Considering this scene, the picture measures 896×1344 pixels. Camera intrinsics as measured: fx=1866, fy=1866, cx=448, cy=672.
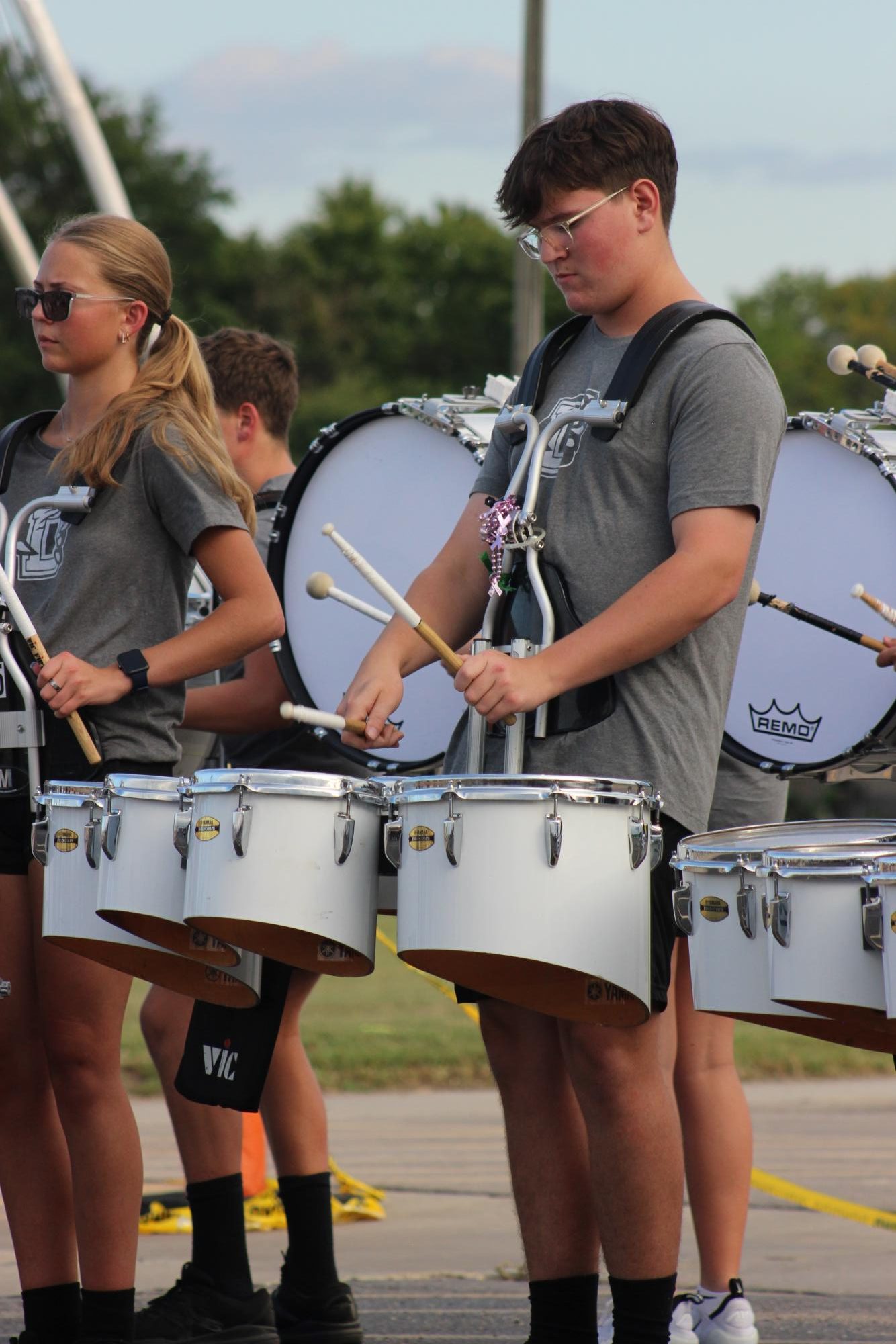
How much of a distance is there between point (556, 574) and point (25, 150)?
125ft

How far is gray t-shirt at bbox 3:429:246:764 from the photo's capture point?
3.46m

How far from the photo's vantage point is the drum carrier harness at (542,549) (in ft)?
9.70

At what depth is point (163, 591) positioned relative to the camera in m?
3.56

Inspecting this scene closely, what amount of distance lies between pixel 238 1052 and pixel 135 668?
721 millimetres

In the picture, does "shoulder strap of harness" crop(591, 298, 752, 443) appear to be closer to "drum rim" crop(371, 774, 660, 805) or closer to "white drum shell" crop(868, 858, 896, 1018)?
"drum rim" crop(371, 774, 660, 805)

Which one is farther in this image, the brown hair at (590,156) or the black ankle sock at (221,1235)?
the black ankle sock at (221,1235)

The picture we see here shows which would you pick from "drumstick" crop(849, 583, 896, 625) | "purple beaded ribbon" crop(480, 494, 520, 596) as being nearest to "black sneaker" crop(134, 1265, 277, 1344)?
"purple beaded ribbon" crop(480, 494, 520, 596)

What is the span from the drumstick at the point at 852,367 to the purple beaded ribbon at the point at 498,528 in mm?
1073

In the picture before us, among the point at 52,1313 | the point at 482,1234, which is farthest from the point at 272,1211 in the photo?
the point at 52,1313

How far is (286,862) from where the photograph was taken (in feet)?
9.30

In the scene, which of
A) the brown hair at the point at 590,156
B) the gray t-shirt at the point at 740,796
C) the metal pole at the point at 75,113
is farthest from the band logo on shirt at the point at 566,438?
the metal pole at the point at 75,113

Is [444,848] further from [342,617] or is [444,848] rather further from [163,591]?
[342,617]

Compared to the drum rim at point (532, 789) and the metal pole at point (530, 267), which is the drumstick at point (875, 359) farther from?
the metal pole at point (530, 267)

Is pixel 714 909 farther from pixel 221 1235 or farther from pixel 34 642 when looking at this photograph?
pixel 221 1235
